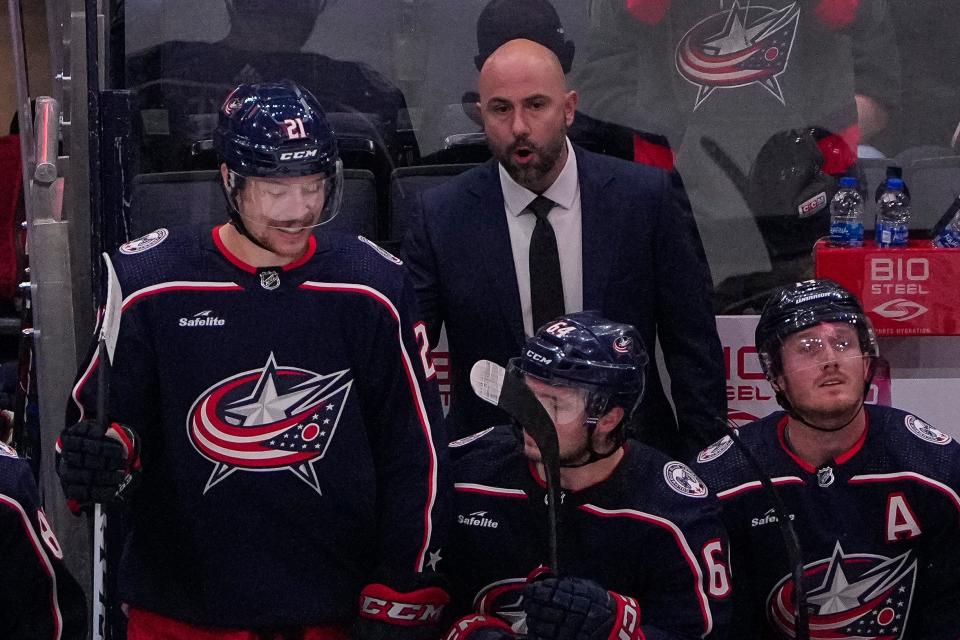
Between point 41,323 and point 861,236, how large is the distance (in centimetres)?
182

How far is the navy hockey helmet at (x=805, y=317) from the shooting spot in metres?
2.71

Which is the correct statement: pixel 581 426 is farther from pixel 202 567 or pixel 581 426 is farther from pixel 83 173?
pixel 83 173

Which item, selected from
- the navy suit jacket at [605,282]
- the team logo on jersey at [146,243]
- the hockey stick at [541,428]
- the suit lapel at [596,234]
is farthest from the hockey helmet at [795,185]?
the team logo on jersey at [146,243]

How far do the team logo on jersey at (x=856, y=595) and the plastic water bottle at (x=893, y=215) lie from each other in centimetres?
81

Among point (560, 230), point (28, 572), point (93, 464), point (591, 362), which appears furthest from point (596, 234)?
point (28, 572)

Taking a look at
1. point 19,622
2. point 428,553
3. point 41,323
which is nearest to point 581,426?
point 428,553

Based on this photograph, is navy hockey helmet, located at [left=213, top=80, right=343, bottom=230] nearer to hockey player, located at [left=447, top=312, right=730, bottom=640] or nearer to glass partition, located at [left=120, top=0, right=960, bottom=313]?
hockey player, located at [left=447, top=312, right=730, bottom=640]

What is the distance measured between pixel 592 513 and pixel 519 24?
1.59m

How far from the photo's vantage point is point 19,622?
2.09 m

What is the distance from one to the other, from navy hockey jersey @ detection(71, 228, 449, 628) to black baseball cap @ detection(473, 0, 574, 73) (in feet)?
4.49

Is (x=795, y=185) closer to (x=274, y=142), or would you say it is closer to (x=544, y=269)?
(x=544, y=269)

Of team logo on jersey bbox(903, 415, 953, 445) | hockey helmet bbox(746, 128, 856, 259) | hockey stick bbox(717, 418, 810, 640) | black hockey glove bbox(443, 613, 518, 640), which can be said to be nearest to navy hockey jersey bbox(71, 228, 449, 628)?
black hockey glove bbox(443, 613, 518, 640)

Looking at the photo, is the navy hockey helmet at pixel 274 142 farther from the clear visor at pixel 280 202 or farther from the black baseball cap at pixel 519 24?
the black baseball cap at pixel 519 24

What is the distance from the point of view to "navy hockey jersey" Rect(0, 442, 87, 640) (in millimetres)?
2059
